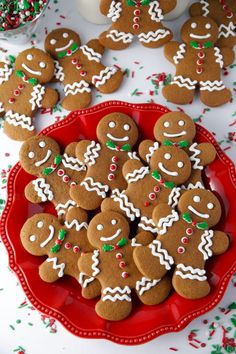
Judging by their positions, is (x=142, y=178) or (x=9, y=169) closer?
(x=142, y=178)

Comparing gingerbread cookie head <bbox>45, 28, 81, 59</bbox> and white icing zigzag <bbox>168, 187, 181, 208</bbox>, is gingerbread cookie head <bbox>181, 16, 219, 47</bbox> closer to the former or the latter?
gingerbread cookie head <bbox>45, 28, 81, 59</bbox>

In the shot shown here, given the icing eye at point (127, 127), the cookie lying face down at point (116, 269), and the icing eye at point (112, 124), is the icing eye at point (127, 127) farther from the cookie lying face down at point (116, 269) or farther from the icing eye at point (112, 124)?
the cookie lying face down at point (116, 269)

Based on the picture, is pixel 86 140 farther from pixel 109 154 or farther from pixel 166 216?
pixel 166 216

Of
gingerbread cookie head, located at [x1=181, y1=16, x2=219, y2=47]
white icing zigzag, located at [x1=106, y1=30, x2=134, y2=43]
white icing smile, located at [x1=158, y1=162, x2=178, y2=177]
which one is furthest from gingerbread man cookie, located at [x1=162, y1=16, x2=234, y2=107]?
white icing smile, located at [x1=158, y1=162, x2=178, y2=177]

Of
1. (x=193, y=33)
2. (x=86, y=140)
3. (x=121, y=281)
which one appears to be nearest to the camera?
(x=121, y=281)

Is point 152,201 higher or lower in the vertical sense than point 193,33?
lower

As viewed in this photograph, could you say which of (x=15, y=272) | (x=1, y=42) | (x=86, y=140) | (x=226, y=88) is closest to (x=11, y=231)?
(x=15, y=272)

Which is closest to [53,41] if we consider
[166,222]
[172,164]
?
[172,164]

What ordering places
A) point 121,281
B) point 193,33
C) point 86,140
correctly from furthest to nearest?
point 193,33
point 86,140
point 121,281
